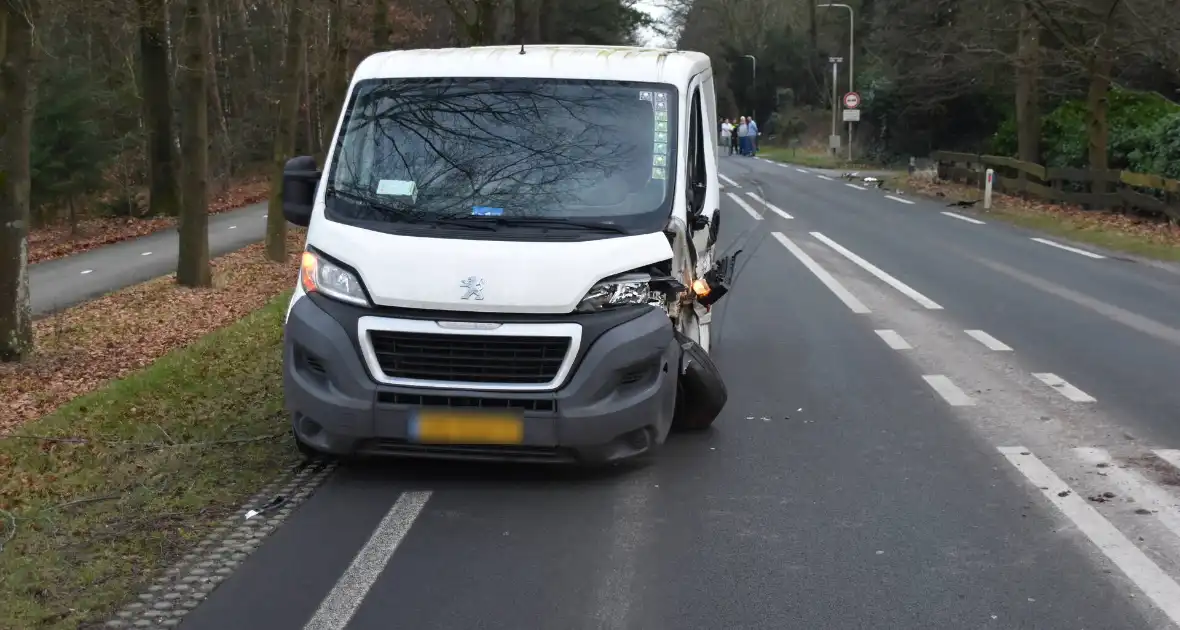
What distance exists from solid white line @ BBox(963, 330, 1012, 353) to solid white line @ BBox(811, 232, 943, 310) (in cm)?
167

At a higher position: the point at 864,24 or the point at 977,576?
the point at 864,24

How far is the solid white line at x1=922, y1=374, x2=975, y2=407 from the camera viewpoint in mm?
8711

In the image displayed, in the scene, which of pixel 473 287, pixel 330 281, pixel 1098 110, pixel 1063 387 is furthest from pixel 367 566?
pixel 1098 110

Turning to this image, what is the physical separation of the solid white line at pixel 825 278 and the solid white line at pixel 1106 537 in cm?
626

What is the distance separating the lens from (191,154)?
15.9 meters

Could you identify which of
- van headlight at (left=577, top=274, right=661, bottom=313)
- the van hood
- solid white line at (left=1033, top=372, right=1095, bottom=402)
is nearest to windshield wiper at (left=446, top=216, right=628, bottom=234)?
the van hood

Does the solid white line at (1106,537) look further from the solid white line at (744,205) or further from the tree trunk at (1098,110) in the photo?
the tree trunk at (1098,110)

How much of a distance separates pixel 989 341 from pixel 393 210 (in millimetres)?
6117

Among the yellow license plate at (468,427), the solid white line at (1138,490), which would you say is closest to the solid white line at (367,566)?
the yellow license plate at (468,427)

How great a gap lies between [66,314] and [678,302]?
10.7 m

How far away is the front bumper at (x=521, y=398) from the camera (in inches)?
253

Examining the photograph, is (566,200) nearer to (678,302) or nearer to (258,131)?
(678,302)

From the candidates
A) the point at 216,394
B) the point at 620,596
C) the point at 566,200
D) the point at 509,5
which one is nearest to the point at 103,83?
the point at 509,5

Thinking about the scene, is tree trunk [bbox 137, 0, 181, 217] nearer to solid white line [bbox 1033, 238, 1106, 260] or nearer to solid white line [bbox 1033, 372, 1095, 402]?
solid white line [bbox 1033, 238, 1106, 260]
